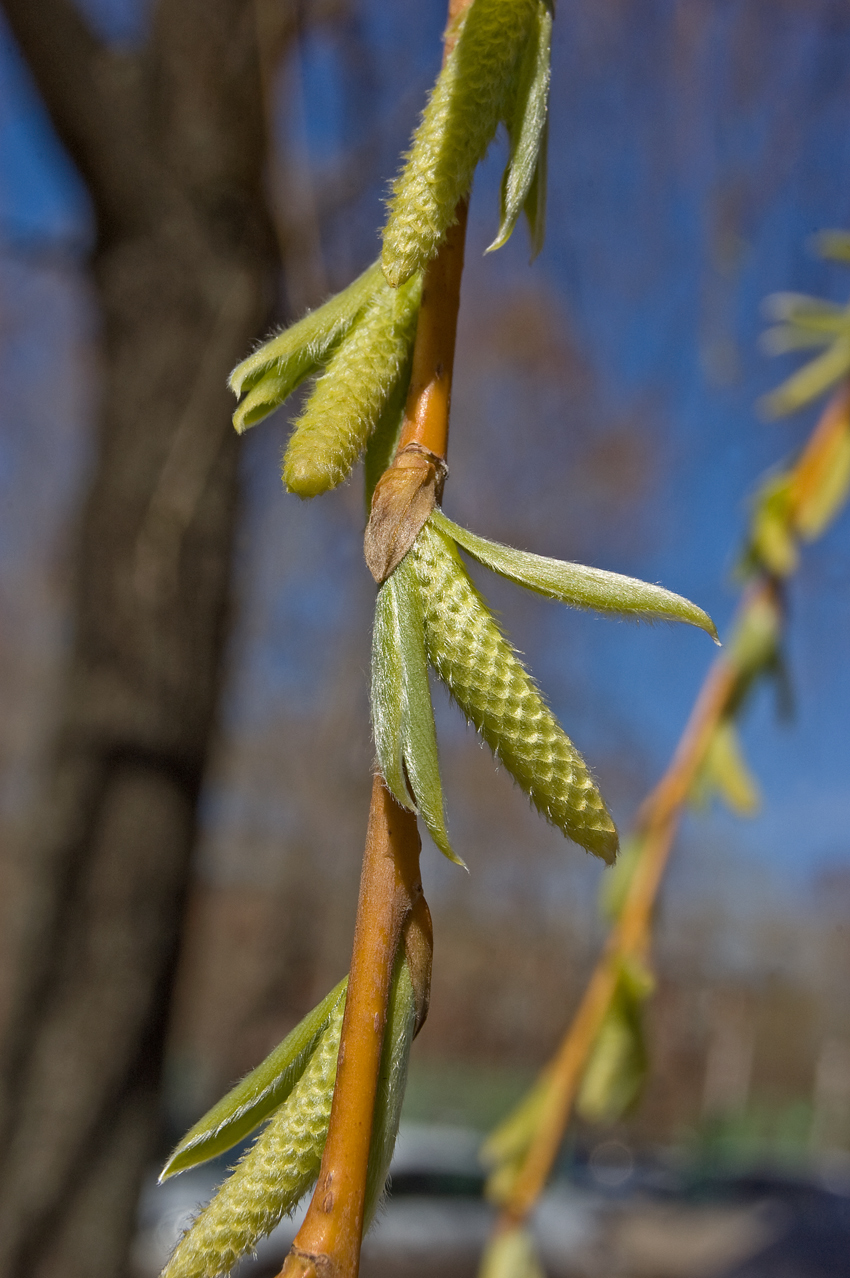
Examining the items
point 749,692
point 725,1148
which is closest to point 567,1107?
point 749,692

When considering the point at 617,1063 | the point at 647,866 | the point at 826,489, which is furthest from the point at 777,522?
the point at 617,1063

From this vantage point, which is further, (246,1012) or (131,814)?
(246,1012)

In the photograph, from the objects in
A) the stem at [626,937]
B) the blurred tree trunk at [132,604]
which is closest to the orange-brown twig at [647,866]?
the stem at [626,937]

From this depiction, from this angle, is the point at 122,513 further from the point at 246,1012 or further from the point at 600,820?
the point at 246,1012

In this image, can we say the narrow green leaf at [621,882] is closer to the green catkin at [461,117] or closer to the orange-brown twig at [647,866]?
the orange-brown twig at [647,866]

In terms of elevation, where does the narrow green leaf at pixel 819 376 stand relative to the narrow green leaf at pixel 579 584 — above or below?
above

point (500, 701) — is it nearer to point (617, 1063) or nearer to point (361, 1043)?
point (361, 1043)

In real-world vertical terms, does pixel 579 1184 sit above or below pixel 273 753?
below
